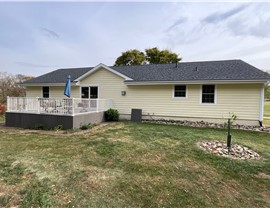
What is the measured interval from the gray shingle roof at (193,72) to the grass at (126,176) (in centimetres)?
522

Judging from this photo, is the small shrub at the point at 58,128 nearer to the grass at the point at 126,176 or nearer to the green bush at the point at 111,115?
the grass at the point at 126,176

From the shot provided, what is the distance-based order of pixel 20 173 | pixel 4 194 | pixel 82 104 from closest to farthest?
1. pixel 4 194
2. pixel 20 173
3. pixel 82 104

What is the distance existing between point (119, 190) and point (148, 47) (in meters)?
25.8

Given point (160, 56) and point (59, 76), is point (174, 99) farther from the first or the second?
point (160, 56)

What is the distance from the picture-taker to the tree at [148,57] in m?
25.6

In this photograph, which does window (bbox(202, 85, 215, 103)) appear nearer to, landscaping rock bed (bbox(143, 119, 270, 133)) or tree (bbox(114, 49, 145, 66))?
landscaping rock bed (bbox(143, 119, 270, 133))

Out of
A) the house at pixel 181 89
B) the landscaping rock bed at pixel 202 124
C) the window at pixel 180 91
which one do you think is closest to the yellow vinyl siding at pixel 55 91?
the house at pixel 181 89

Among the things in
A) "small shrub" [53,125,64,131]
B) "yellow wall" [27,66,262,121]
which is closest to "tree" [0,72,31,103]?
"yellow wall" [27,66,262,121]

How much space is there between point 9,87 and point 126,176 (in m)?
21.2


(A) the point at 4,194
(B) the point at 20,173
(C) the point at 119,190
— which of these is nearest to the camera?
(A) the point at 4,194

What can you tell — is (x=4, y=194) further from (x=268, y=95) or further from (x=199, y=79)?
(x=268, y=95)

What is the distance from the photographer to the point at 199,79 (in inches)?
410

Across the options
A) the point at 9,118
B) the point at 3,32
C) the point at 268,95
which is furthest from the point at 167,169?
the point at 268,95

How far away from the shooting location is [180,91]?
11289 mm
